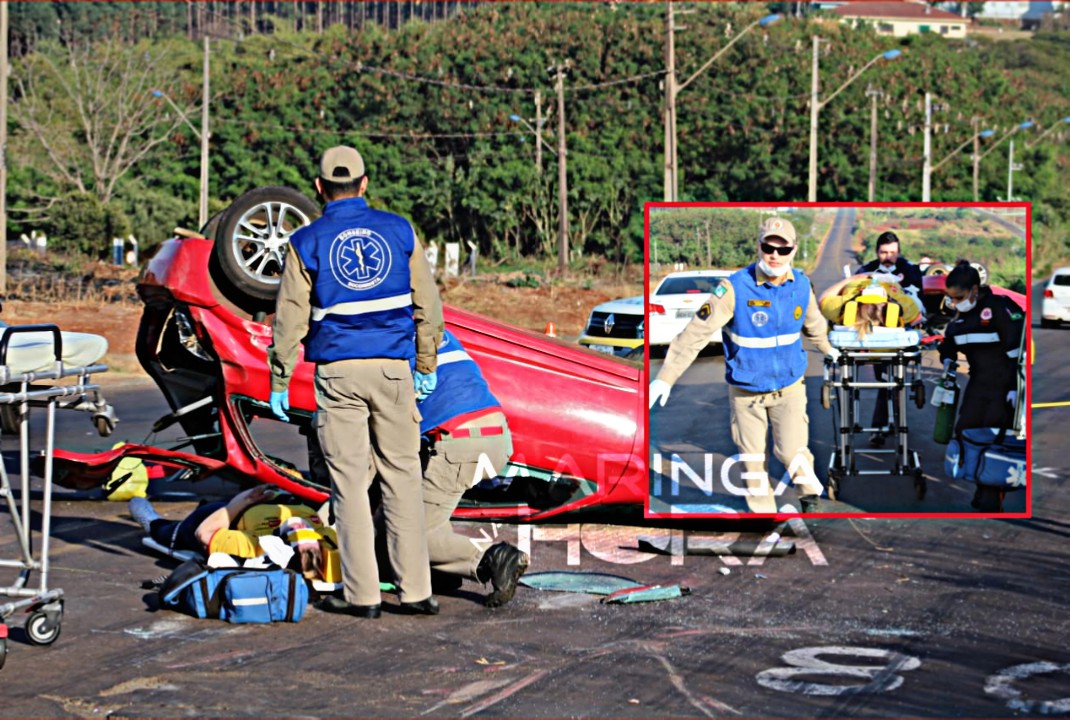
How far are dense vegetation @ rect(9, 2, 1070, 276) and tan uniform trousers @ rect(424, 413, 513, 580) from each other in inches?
1542

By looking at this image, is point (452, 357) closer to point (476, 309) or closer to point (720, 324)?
point (720, 324)

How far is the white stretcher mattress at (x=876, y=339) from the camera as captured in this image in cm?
751

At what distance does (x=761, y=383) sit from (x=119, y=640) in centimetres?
341

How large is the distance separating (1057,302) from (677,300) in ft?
78.7

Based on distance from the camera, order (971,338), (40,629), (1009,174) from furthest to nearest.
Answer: (1009,174) < (971,338) < (40,629)

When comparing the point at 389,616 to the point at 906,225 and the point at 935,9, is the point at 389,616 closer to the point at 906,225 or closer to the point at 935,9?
the point at 906,225

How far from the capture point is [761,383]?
7.59 m

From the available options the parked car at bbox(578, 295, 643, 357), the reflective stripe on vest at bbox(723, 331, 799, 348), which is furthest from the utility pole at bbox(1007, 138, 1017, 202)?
the reflective stripe on vest at bbox(723, 331, 799, 348)

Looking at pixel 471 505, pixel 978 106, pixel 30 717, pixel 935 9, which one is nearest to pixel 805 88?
pixel 978 106

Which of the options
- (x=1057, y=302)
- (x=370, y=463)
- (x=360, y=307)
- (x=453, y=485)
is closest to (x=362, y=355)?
(x=360, y=307)

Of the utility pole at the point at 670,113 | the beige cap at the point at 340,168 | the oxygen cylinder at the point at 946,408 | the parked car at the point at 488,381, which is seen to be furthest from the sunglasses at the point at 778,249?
the utility pole at the point at 670,113

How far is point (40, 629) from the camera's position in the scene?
6188mm

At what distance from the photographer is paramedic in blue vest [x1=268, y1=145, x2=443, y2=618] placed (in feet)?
21.7

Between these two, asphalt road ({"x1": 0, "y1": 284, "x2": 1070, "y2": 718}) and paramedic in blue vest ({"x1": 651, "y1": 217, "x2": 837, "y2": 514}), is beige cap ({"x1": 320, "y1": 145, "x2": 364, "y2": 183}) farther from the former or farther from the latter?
asphalt road ({"x1": 0, "y1": 284, "x2": 1070, "y2": 718})
